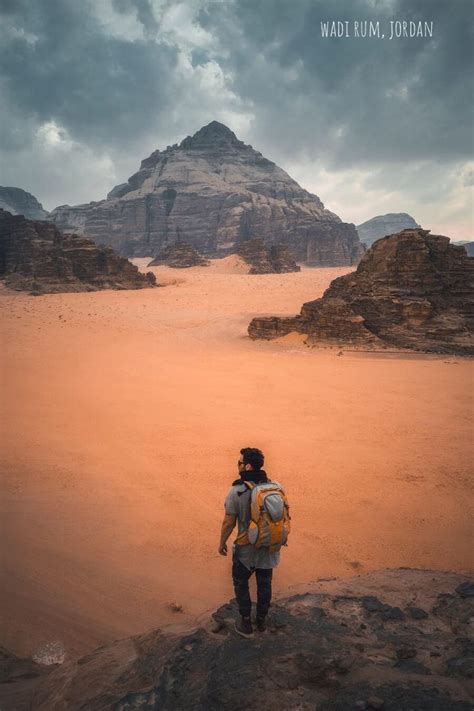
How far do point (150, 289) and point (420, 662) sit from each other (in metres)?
39.9

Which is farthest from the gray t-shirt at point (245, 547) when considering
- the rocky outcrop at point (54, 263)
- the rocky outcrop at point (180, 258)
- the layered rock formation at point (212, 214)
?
the layered rock formation at point (212, 214)

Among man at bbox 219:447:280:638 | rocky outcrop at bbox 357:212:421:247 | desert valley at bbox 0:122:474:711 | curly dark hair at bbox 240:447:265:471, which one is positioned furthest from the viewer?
rocky outcrop at bbox 357:212:421:247

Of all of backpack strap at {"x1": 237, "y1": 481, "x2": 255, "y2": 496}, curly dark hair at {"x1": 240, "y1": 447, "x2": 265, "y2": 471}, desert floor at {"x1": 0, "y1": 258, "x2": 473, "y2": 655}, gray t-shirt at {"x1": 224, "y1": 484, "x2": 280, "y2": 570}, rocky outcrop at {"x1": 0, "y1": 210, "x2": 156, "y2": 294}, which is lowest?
desert floor at {"x1": 0, "y1": 258, "x2": 473, "y2": 655}

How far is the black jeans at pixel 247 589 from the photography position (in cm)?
279

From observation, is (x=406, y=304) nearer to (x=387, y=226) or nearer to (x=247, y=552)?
(x=247, y=552)

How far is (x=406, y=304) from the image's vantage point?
16203mm

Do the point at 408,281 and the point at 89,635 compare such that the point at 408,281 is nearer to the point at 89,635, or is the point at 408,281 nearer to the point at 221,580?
the point at 221,580

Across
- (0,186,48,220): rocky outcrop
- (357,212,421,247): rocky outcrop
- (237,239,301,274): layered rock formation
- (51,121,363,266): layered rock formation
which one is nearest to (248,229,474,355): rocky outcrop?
(237,239,301,274): layered rock formation

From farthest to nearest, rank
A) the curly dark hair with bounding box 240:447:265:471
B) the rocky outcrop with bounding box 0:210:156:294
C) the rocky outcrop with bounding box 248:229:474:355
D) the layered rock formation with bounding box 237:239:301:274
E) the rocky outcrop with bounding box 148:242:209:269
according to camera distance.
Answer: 1. the rocky outcrop with bounding box 148:242:209:269
2. the layered rock formation with bounding box 237:239:301:274
3. the rocky outcrop with bounding box 0:210:156:294
4. the rocky outcrop with bounding box 248:229:474:355
5. the curly dark hair with bounding box 240:447:265:471

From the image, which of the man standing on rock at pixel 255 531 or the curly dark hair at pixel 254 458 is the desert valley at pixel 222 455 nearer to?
the man standing on rock at pixel 255 531

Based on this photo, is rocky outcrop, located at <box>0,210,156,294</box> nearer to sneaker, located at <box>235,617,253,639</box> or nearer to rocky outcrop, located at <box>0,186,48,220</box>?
sneaker, located at <box>235,617,253,639</box>

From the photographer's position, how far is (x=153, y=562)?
411cm

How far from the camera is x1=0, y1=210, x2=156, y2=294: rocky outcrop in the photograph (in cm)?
3666

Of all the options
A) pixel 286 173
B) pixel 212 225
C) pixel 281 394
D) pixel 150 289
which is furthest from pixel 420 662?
pixel 286 173
